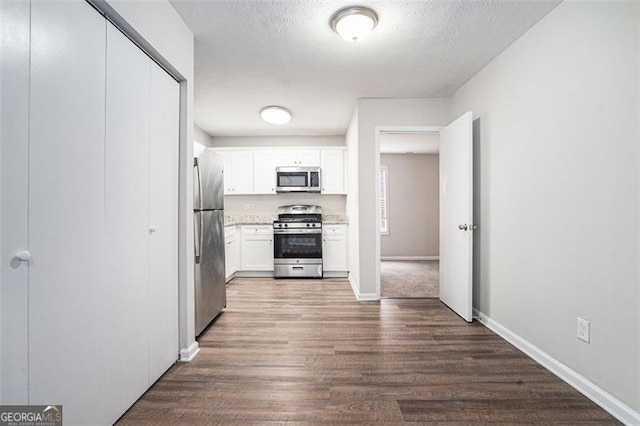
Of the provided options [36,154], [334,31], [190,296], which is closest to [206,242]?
[190,296]

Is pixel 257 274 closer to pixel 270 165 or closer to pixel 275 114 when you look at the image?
pixel 270 165

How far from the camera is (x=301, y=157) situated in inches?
206

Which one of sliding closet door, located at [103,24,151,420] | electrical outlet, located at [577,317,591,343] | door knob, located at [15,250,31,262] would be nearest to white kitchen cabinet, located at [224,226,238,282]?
sliding closet door, located at [103,24,151,420]

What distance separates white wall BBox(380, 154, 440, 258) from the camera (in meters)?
7.05

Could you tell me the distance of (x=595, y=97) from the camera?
70.7 inches

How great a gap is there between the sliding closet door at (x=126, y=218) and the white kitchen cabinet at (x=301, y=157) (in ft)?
11.2

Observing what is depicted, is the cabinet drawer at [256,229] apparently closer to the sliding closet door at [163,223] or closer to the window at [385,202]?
the sliding closet door at [163,223]

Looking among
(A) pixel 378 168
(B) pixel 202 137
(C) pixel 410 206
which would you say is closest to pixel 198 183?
(A) pixel 378 168

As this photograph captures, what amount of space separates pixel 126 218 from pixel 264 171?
3690mm

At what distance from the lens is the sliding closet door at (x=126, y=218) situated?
5.04 feet

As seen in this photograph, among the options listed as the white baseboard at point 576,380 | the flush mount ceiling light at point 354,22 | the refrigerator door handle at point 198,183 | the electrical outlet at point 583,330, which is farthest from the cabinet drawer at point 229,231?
the electrical outlet at point 583,330

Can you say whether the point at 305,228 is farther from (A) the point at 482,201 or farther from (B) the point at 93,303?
(B) the point at 93,303

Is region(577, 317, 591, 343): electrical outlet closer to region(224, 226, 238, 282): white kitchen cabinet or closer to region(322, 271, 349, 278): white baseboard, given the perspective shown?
region(322, 271, 349, 278): white baseboard

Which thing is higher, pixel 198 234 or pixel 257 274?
pixel 198 234
